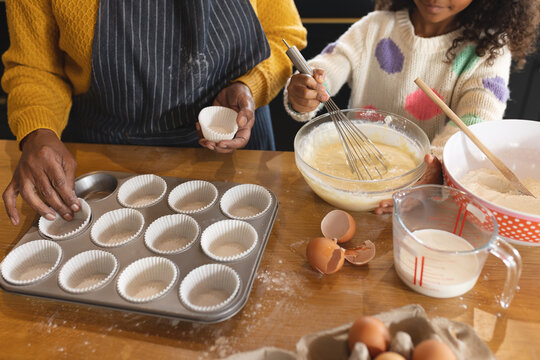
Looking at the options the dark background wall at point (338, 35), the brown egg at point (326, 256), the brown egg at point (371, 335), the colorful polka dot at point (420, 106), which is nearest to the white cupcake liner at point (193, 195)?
the brown egg at point (326, 256)

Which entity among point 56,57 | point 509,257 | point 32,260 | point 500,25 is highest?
point 500,25

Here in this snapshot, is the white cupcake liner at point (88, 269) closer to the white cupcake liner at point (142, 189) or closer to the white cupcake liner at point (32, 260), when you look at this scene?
the white cupcake liner at point (32, 260)

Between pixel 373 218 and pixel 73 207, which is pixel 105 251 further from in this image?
pixel 373 218

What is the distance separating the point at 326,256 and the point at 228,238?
27 centimetres

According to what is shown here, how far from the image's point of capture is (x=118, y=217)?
1084 mm

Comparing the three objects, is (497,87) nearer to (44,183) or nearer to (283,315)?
(283,315)

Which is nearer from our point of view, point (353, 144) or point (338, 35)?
point (353, 144)

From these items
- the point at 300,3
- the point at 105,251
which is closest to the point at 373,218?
the point at 105,251

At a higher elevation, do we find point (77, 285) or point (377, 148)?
point (377, 148)

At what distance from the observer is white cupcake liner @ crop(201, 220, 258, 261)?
998 millimetres

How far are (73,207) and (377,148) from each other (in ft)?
2.84

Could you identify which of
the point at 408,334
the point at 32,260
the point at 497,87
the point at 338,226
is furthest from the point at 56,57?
the point at 497,87

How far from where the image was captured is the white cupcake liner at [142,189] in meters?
1.17

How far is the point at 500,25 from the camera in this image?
1.34 m
